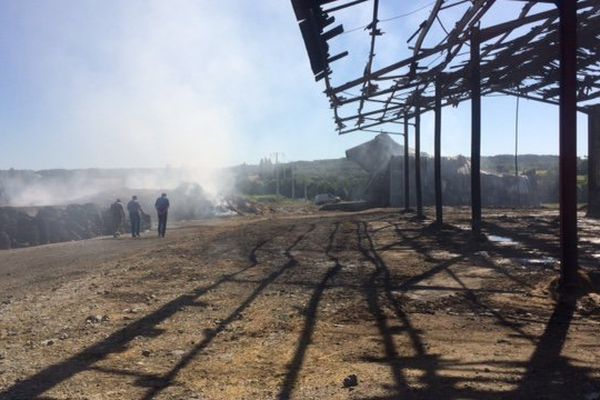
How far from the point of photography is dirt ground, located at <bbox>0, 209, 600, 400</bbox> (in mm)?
4914

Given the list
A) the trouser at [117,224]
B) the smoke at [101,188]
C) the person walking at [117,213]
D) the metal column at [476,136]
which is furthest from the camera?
the smoke at [101,188]

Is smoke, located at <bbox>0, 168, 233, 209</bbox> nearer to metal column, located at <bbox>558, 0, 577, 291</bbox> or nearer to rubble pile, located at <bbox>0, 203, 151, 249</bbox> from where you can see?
rubble pile, located at <bbox>0, 203, 151, 249</bbox>

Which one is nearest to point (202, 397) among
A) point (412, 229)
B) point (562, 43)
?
point (562, 43)

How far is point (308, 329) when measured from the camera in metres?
6.73

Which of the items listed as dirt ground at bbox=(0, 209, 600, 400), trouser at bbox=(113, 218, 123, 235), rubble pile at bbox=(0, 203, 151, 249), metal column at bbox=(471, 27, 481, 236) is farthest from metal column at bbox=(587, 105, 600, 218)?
rubble pile at bbox=(0, 203, 151, 249)

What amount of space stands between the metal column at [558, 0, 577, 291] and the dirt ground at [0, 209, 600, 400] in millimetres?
480

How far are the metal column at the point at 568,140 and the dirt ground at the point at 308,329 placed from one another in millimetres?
480

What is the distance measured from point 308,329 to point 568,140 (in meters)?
4.46

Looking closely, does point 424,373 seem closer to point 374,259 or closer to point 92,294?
point 92,294

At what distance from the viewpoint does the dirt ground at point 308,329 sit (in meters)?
4.91

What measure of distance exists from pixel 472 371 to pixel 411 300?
10.2 ft

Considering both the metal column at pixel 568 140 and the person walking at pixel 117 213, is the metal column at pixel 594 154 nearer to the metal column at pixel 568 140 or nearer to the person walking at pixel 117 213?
the metal column at pixel 568 140

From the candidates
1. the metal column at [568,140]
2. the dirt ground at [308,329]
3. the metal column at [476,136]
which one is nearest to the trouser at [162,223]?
the dirt ground at [308,329]

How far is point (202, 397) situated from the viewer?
15.7 ft
